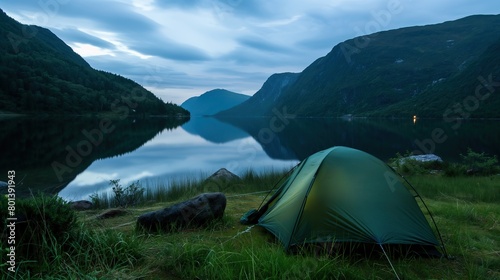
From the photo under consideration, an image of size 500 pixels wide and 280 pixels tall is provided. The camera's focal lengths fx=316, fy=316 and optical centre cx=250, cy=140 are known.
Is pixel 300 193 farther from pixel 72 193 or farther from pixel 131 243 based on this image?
pixel 72 193

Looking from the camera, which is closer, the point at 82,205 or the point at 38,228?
the point at 38,228

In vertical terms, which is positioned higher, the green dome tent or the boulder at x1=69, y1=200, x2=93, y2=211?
the green dome tent

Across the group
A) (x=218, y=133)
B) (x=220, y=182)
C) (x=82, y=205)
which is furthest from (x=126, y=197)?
(x=218, y=133)

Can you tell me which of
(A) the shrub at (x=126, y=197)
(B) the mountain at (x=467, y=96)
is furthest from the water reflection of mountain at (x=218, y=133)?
(B) the mountain at (x=467, y=96)

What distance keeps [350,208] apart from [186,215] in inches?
141

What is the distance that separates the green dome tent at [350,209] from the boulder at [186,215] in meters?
1.52

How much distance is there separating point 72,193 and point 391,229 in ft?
50.1

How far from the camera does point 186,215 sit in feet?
23.6

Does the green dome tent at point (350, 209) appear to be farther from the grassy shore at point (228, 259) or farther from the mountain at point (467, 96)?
the mountain at point (467, 96)

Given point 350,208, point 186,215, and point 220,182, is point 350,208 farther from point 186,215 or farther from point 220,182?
point 220,182

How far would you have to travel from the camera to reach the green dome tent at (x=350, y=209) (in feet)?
18.9

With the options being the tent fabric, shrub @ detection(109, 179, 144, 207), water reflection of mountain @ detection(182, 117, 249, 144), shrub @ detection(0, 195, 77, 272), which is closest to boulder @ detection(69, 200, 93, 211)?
shrub @ detection(109, 179, 144, 207)

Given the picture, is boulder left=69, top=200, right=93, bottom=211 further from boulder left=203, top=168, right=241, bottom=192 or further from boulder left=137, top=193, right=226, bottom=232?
boulder left=137, top=193, right=226, bottom=232

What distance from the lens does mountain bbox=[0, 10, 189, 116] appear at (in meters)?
111
